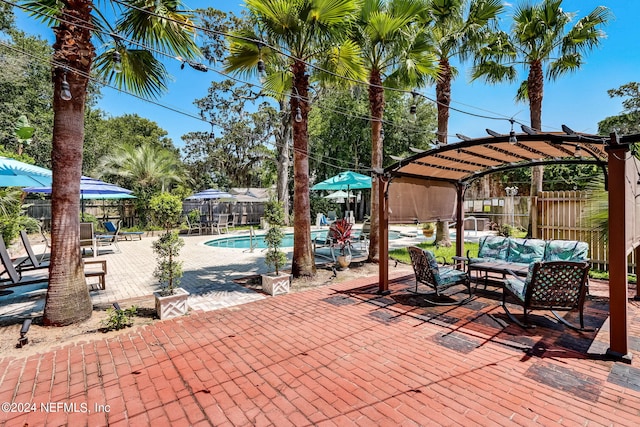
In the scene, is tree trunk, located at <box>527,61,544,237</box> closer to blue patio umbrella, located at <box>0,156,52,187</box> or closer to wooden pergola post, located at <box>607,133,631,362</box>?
wooden pergola post, located at <box>607,133,631,362</box>

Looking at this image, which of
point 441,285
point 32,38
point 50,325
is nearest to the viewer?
point 50,325

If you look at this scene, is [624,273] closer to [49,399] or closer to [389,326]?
[389,326]

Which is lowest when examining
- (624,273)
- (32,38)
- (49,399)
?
(49,399)

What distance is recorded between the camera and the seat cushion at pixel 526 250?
626 cm

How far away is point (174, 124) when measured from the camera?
31.1 m

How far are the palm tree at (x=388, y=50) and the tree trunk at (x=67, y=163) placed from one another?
563 centimetres

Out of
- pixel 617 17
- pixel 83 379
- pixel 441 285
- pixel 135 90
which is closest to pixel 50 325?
pixel 83 379

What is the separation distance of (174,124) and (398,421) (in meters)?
34.0

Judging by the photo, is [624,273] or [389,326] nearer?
[624,273]

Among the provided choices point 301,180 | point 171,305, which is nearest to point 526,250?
point 301,180

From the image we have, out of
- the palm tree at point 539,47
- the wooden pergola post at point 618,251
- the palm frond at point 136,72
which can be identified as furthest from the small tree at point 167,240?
the palm tree at point 539,47

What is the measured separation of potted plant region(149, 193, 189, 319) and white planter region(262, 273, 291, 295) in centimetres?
151

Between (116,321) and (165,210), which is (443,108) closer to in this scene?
(165,210)

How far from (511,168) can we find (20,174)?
9.49 m
